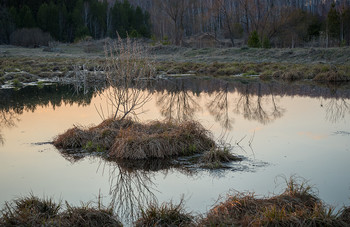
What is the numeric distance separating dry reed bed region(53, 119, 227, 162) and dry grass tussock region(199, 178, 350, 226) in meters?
2.55

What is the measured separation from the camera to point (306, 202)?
6.07 metres

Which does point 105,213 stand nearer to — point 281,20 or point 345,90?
point 345,90

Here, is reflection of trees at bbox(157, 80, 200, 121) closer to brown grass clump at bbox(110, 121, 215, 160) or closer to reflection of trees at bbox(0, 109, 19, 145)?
brown grass clump at bbox(110, 121, 215, 160)

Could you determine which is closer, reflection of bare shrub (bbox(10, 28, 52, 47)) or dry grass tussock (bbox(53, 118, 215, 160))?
dry grass tussock (bbox(53, 118, 215, 160))

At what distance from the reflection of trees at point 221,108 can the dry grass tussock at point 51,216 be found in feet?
22.3

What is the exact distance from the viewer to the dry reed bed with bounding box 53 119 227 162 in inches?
354

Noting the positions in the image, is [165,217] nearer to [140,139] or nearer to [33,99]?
[140,139]

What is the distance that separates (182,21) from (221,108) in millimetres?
51428

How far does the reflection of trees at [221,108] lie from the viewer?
12.9 meters

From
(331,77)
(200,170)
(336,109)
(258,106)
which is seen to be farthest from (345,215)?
(331,77)

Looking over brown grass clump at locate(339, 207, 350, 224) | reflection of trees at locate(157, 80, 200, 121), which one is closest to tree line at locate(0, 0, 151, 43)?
reflection of trees at locate(157, 80, 200, 121)

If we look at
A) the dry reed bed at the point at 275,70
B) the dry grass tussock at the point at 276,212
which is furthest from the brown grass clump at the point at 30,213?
the dry reed bed at the point at 275,70

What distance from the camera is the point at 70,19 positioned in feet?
208

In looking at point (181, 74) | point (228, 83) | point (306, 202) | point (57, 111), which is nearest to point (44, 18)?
point (181, 74)
